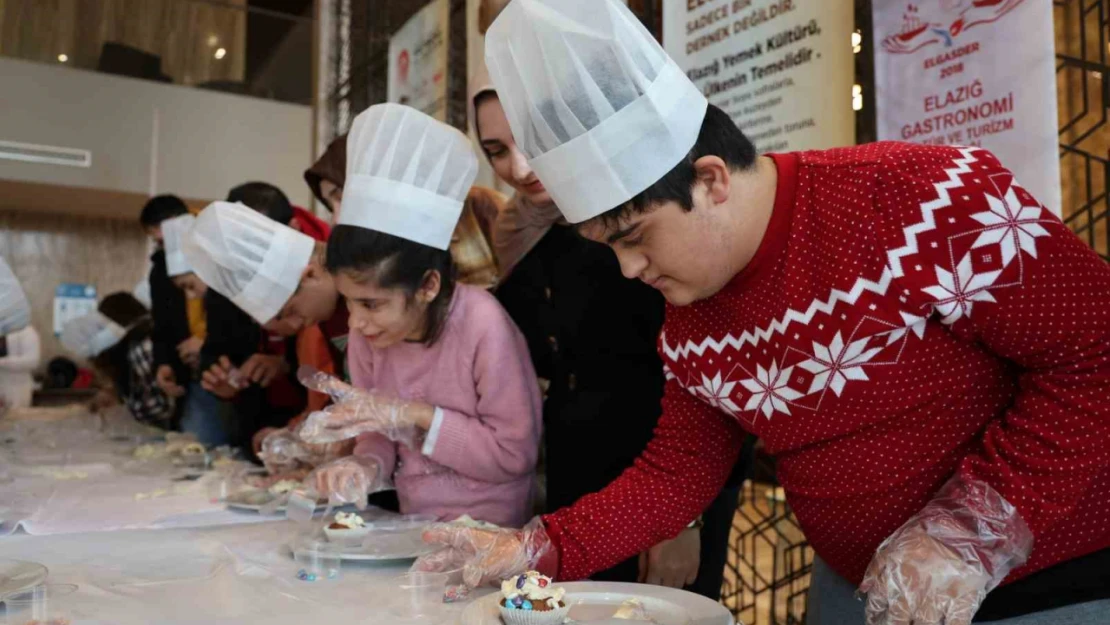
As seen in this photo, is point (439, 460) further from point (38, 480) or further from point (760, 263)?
point (38, 480)

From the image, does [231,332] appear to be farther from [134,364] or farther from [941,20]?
[941,20]

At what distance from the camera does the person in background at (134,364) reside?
3.69 m

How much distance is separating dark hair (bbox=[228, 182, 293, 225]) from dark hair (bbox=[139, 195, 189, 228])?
1170mm

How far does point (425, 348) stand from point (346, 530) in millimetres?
412

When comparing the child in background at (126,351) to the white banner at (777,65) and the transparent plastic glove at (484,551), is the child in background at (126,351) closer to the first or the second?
the white banner at (777,65)

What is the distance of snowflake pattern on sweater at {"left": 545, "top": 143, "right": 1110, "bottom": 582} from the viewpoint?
849 millimetres

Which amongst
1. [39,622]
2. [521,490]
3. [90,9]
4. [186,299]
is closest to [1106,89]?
[521,490]

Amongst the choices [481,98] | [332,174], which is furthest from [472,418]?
[332,174]

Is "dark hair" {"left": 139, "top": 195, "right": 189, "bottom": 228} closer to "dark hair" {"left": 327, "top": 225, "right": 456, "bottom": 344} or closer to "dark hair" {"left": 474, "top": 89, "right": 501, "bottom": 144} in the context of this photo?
"dark hair" {"left": 327, "top": 225, "right": 456, "bottom": 344}

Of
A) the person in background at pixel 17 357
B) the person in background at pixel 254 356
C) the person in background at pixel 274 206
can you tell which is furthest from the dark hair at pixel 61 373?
the person in background at pixel 274 206

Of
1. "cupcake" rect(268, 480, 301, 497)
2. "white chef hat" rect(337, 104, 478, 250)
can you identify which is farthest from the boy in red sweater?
"cupcake" rect(268, 480, 301, 497)

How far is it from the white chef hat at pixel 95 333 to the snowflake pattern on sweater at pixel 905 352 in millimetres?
3972

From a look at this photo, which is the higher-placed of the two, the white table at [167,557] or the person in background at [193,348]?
the person in background at [193,348]

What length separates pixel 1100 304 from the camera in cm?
84
